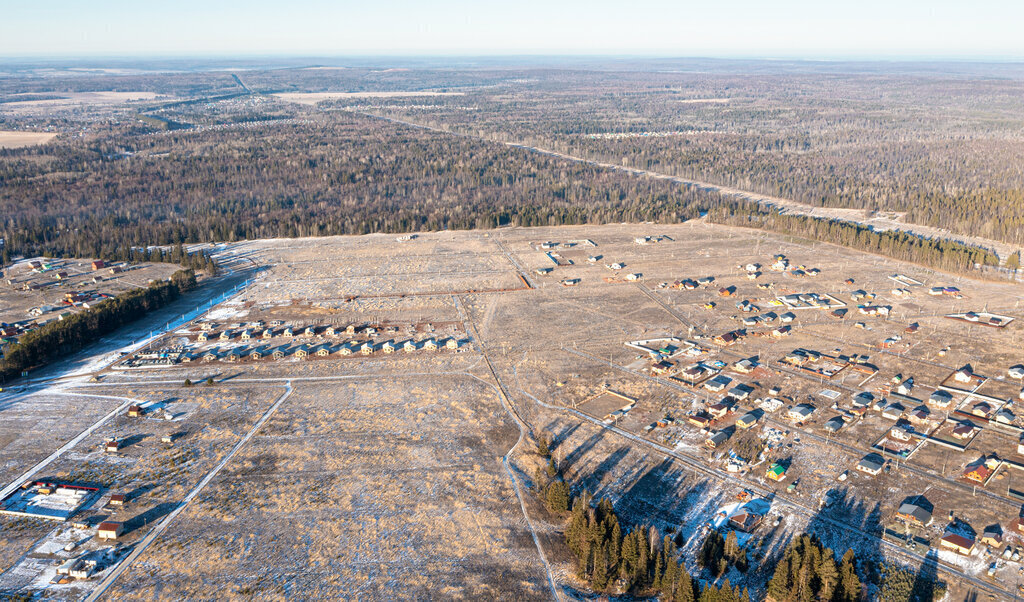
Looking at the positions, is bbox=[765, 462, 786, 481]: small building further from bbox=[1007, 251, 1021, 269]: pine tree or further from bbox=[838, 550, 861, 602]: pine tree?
bbox=[1007, 251, 1021, 269]: pine tree

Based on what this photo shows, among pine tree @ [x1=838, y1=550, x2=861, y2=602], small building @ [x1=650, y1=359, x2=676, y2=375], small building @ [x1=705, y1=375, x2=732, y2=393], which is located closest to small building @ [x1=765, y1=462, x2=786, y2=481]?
pine tree @ [x1=838, y1=550, x2=861, y2=602]

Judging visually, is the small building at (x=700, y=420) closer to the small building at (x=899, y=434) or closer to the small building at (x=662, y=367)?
the small building at (x=662, y=367)

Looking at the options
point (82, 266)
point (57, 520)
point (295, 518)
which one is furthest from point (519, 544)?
point (82, 266)

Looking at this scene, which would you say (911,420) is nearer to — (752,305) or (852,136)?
(752,305)

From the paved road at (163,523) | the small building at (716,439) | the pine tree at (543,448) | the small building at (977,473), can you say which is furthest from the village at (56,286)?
the small building at (977,473)

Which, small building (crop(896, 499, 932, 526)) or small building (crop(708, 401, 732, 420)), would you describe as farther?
small building (crop(708, 401, 732, 420))
